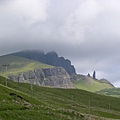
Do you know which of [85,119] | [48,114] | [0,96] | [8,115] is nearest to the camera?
[8,115]

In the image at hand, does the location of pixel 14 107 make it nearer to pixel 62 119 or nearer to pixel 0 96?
pixel 62 119

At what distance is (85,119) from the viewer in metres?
62.8

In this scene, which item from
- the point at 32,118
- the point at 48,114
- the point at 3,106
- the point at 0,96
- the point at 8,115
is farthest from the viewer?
the point at 0,96

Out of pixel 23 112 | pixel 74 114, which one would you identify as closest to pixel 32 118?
pixel 23 112

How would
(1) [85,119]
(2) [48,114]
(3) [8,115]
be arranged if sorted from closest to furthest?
(3) [8,115]
(2) [48,114]
(1) [85,119]

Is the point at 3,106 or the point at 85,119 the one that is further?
the point at 85,119

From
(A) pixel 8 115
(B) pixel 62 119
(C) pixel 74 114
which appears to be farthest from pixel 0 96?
(A) pixel 8 115

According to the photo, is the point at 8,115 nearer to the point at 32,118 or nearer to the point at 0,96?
the point at 32,118

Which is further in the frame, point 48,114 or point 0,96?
point 0,96

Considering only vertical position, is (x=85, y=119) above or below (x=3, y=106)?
below

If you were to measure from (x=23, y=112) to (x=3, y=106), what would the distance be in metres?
4.20

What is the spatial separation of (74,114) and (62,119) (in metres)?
9.81

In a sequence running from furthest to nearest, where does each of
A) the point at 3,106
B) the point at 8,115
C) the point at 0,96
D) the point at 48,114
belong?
1. the point at 0,96
2. the point at 48,114
3. the point at 3,106
4. the point at 8,115

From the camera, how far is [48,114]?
54.4 metres
